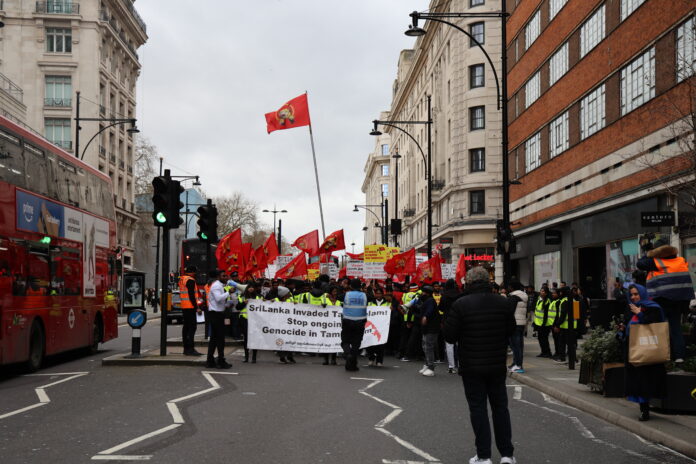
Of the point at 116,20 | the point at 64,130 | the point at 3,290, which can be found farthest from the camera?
the point at 116,20

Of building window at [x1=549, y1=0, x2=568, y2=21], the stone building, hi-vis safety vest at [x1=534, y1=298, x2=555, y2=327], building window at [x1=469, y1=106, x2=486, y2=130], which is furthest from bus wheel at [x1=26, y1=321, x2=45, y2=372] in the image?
the stone building

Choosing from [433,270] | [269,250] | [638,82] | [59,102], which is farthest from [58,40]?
[638,82]

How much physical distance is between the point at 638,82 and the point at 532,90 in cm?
1320

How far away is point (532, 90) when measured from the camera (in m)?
37.5

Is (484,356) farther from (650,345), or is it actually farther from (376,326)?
(376,326)

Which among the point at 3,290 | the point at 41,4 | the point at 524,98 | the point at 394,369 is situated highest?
the point at 41,4

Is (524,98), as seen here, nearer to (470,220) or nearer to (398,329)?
(470,220)

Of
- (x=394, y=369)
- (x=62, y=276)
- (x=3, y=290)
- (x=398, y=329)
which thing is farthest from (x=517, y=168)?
(x=3, y=290)

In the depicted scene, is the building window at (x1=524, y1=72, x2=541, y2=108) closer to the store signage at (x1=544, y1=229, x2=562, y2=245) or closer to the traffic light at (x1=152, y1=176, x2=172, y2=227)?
the store signage at (x1=544, y1=229, x2=562, y2=245)

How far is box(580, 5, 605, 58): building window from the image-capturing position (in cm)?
2792

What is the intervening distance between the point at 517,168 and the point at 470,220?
10.5m

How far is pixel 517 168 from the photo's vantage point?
40.4 m

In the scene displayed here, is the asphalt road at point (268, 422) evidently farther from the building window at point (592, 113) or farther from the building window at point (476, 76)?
the building window at point (476, 76)

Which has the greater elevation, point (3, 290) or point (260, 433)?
point (3, 290)
